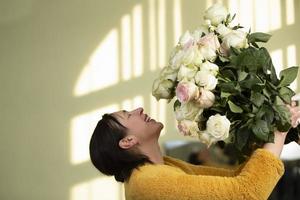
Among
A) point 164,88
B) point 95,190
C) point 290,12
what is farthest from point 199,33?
point 290,12

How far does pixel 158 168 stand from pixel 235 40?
0.42 meters

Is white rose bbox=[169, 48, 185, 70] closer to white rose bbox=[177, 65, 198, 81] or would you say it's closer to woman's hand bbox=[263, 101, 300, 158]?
white rose bbox=[177, 65, 198, 81]

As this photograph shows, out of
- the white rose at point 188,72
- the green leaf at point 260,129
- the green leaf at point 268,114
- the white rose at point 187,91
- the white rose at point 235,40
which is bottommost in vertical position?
the green leaf at point 260,129

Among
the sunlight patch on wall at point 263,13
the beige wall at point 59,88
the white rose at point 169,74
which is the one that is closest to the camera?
the white rose at point 169,74

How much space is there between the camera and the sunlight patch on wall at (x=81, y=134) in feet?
10.5

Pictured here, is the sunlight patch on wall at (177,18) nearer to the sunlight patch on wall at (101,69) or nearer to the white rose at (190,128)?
the sunlight patch on wall at (101,69)

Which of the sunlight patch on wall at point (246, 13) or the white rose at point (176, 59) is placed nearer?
the white rose at point (176, 59)

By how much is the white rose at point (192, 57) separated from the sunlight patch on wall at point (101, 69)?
2.02 m

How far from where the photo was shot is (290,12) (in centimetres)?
332

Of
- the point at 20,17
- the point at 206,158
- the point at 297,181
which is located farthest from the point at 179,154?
the point at 20,17

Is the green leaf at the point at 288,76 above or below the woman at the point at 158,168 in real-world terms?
above

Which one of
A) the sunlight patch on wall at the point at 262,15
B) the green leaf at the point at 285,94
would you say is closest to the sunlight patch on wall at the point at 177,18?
the sunlight patch on wall at the point at 262,15

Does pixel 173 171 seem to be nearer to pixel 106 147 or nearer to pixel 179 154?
pixel 106 147

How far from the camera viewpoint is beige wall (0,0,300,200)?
317 cm
